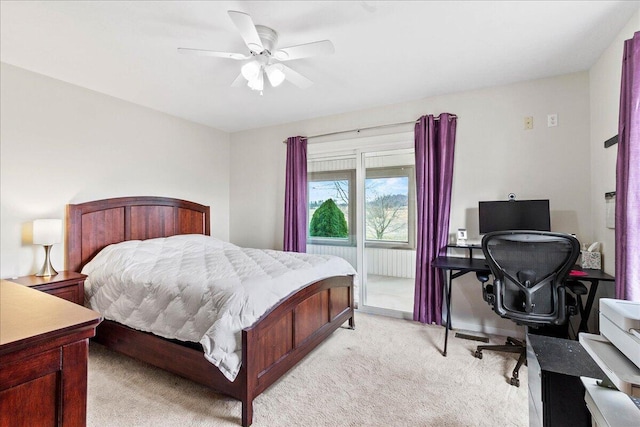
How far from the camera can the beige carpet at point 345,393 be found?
1790 mm

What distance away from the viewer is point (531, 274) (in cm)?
209

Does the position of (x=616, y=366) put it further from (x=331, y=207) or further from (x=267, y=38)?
(x=331, y=207)

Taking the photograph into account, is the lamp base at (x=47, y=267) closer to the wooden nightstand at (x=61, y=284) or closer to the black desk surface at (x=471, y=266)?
the wooden nightstand at (x=61, y=284)

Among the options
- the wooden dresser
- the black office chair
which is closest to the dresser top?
the wooden dresser

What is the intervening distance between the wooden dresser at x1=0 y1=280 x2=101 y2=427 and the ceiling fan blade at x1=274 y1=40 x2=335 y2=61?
1872mm

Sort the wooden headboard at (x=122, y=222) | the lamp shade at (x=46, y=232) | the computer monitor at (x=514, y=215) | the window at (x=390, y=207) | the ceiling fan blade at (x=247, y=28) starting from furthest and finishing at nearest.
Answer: the window at (x=390, y=207) → the wooden headboard at (x=122, y=222) → the computer monitor at (x=514, y=215) → the lamp shade at (x=46, y=232) → the ceiling fan blade at (x=247, y=28)

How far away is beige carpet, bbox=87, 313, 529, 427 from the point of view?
179 centimetres

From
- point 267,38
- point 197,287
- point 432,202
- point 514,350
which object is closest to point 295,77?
point 267,38

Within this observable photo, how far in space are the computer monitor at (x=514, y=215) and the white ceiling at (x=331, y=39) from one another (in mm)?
1242

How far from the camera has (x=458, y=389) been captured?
2.09m

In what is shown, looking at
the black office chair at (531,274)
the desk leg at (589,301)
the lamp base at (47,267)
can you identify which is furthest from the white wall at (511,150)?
the lamp base at (47,267)

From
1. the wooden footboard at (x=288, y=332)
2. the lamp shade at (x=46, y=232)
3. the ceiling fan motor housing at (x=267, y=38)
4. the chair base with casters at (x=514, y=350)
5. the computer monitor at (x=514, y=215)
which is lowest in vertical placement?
the chair base with casters at (x=514, y=350)

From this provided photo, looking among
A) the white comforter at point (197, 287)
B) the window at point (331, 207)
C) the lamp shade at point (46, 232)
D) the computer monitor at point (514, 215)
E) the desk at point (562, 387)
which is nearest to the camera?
the desk at point (562, 387)

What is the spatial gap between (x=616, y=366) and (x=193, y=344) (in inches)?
84.7
